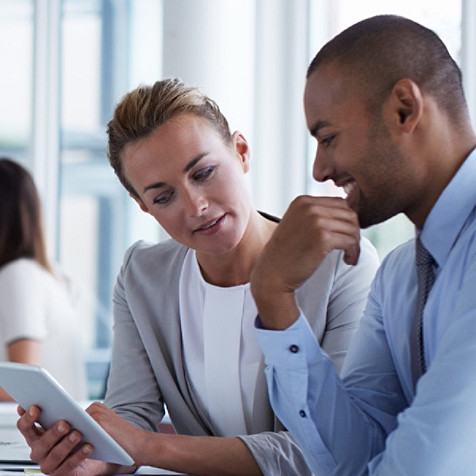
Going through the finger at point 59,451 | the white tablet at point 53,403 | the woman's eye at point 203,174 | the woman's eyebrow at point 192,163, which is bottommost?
the finger at point 59,451

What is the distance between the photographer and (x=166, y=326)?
2051 millimetres

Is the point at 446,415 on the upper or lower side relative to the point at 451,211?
lower

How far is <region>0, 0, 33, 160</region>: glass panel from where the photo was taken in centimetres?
583

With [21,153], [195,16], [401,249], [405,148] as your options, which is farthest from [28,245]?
[21,153]

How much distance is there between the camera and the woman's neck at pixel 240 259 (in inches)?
80.3

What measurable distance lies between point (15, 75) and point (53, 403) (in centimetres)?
461

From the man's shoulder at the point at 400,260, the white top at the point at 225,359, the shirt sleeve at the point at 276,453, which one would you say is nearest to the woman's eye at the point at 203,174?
the white top at the point at 225,359

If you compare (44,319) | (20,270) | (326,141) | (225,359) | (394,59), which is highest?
(394,59)

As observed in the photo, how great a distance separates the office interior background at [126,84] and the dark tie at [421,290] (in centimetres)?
218

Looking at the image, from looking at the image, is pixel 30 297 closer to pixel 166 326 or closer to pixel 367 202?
pixel 166 326

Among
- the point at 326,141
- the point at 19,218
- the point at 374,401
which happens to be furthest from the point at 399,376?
the point at 19,218

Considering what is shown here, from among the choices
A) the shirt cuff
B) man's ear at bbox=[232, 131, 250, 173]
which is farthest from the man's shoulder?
man's ear at bbox=[232, 131, 250, 173]

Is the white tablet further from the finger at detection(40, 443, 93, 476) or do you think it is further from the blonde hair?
the blonde hair

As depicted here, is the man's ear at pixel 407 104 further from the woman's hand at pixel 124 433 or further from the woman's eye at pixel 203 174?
the woman's hand at pixel 124 433
